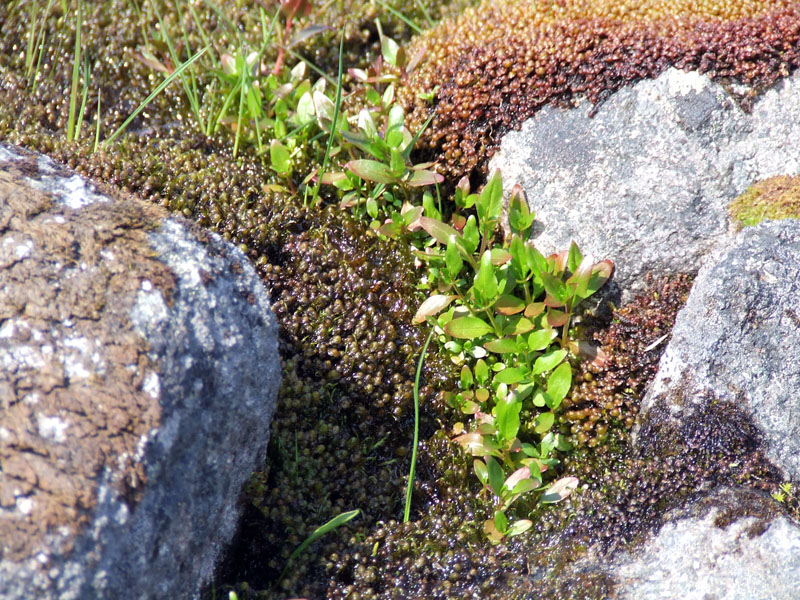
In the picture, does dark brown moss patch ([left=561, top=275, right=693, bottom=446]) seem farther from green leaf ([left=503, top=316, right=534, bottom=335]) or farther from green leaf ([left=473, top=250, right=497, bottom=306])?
green leaf ([left=473, top=250, right=497, bottom=306])

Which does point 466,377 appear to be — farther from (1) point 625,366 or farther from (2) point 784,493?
(2) point 784,493

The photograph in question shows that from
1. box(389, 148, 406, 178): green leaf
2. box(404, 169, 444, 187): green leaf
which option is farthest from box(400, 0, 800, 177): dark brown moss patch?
box(389, 148, 406, 178): green leaf

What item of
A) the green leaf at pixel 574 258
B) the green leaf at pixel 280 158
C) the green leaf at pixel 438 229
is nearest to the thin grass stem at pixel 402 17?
the green leaf at pixel 280 158

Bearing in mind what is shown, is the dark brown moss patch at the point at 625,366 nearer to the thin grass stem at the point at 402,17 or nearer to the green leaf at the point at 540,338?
the green leaf at the point at 540,338

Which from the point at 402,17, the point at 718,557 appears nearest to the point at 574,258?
the point at 718,557

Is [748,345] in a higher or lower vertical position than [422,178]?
lower

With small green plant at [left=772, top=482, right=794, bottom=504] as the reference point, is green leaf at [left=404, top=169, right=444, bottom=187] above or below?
above
